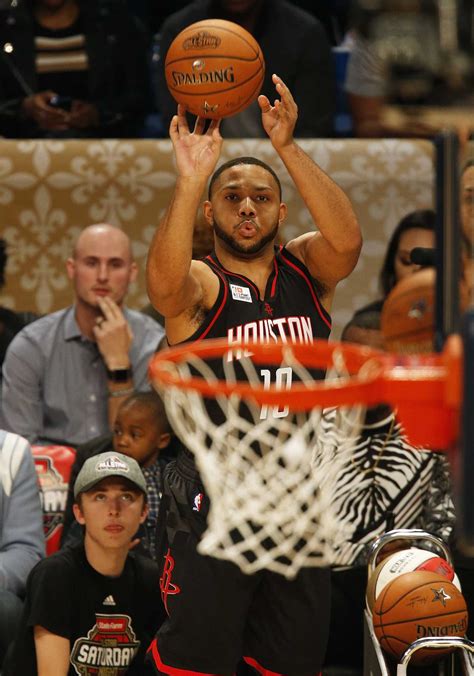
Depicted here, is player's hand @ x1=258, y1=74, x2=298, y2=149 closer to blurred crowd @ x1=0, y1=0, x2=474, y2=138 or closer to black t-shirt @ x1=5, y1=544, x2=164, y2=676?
black t-shirt @ x1=5, y1=544, x2=164, y2=676

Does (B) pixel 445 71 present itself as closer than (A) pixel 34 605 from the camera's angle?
Yes

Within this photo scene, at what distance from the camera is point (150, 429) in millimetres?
6008

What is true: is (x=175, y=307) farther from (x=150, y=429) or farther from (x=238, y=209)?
(x=150, y=429)

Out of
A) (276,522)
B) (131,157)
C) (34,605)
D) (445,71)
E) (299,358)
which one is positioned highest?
(131,157)

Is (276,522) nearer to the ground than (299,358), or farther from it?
nearer to the ground

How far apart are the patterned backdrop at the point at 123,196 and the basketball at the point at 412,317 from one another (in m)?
3.96

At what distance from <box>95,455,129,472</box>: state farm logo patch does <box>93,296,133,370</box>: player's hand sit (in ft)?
3.53

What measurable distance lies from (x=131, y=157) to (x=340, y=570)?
10.4 feet

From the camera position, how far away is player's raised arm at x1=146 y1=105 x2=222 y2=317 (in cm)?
444

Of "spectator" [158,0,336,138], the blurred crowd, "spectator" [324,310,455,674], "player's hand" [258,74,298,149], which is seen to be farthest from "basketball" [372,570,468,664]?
"spectator" [158,0,336,138]

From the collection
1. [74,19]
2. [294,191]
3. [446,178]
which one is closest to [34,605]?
[446,178]

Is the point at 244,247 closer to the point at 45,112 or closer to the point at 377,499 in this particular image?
the point at 377,499

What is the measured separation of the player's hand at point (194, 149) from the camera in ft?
14.6

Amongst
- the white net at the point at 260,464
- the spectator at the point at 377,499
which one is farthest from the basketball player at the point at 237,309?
the spectator at the point at 377,499
